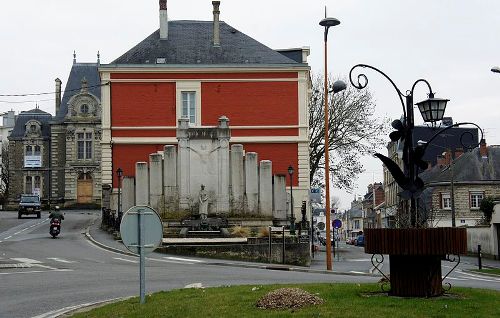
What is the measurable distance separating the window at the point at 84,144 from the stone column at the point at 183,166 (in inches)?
1762

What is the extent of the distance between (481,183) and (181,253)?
129 feet

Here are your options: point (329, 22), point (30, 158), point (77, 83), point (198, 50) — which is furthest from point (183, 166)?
point (30, 158)

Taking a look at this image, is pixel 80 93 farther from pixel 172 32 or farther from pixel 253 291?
pixel 253 291

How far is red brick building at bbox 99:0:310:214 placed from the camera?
159ft

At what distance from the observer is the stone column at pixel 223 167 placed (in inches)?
1374

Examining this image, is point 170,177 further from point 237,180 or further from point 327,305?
point 327,305

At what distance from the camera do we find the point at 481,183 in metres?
61.8

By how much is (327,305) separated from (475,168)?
54.8 metres

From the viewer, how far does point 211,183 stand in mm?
35219

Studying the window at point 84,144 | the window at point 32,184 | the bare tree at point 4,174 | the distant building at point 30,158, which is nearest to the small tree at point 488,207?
the window at point 84,144

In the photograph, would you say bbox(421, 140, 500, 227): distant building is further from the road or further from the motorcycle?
the road

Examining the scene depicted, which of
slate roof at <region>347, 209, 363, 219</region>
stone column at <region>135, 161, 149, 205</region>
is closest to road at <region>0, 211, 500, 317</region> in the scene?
stone column at <region>135, 161, 149, 205</region>

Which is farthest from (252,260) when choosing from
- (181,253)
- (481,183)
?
(481,183)

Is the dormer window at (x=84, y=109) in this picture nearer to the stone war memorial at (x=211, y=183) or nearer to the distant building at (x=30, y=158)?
the distant building at (x=30, y=158)
